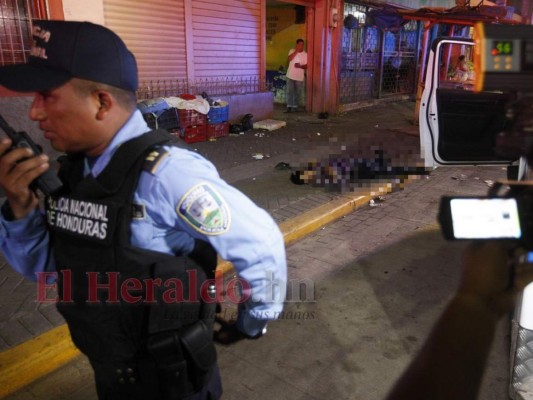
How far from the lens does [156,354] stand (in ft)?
4.51

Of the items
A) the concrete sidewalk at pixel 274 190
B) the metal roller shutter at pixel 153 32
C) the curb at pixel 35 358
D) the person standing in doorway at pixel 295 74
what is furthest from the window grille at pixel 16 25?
the person standing in doorway at pixel 295 74

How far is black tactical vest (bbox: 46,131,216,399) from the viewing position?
1316mm

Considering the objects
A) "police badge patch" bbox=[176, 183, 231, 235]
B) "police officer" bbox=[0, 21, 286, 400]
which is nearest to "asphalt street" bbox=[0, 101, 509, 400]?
"police officer" bbox=[0, 21, 286, 400]

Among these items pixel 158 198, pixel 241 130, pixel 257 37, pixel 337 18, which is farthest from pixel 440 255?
pixel 337 18

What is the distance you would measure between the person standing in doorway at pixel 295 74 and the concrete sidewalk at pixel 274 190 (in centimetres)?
62

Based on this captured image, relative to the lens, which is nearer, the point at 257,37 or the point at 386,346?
the point at 386,346

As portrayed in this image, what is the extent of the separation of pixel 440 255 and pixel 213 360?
11.2 ft

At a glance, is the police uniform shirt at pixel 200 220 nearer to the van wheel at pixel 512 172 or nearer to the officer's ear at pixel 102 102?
the officer's ear at pixel 102 102

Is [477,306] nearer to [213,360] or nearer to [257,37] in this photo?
[213,360]

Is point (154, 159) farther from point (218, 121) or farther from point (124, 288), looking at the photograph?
point (218, 121)

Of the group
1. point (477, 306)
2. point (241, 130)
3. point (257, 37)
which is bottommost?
point (241, 130)

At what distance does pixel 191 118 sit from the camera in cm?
827

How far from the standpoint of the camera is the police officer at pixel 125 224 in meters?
1.31

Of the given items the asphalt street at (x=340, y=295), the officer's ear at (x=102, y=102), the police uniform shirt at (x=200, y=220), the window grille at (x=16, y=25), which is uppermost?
the window grille at (x=16, y=25)
